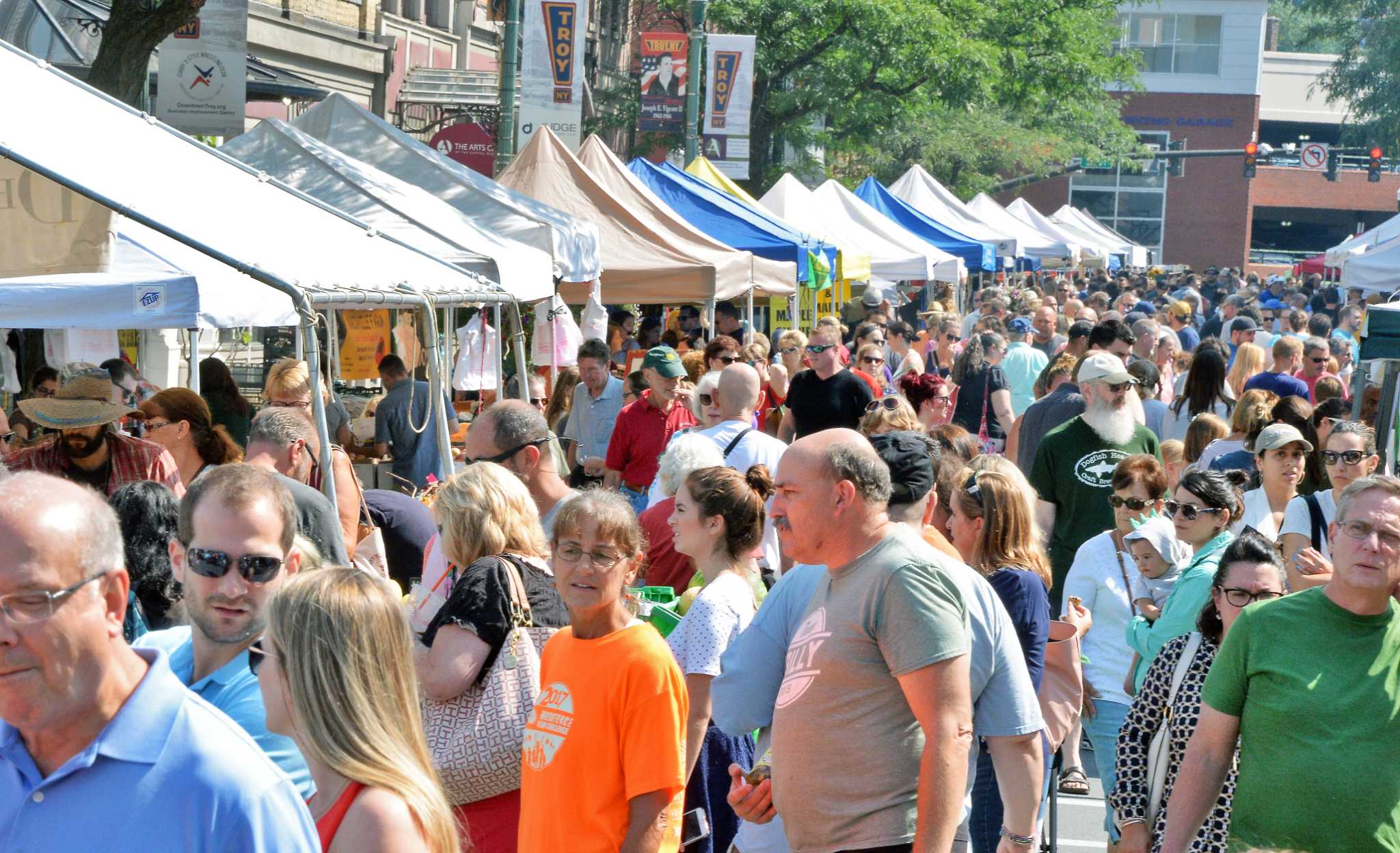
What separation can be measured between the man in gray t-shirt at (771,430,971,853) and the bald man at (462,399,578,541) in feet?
7.42

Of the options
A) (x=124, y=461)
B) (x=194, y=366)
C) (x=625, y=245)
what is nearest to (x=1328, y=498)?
(x=124, y=461)

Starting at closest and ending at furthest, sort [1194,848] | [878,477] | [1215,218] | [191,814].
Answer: [191,814], [878,477], [1194,848], [1215,218]

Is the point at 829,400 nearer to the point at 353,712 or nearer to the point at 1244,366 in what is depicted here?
the point at 1244,366

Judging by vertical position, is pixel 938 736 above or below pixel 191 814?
below

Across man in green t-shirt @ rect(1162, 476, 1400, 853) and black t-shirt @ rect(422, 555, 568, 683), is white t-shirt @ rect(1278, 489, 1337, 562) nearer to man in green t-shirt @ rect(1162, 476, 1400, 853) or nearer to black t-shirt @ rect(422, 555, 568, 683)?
man in green t-shirt @ rect(1162, 476, 1400, 853)

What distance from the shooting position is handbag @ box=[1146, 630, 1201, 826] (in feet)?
14.5

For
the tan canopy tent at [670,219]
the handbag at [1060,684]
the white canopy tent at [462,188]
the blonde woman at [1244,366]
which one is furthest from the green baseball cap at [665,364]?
the tan canopy tent at [670,219]

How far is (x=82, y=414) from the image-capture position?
6.33m

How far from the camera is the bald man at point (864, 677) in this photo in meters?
3.43

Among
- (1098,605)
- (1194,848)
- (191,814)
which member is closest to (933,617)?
(1194,848)

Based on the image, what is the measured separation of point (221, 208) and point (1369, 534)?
6.27m

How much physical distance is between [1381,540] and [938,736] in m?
1.19

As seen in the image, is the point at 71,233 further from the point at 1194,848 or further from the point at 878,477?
the point at 1194,848

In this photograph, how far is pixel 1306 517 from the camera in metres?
6.40
